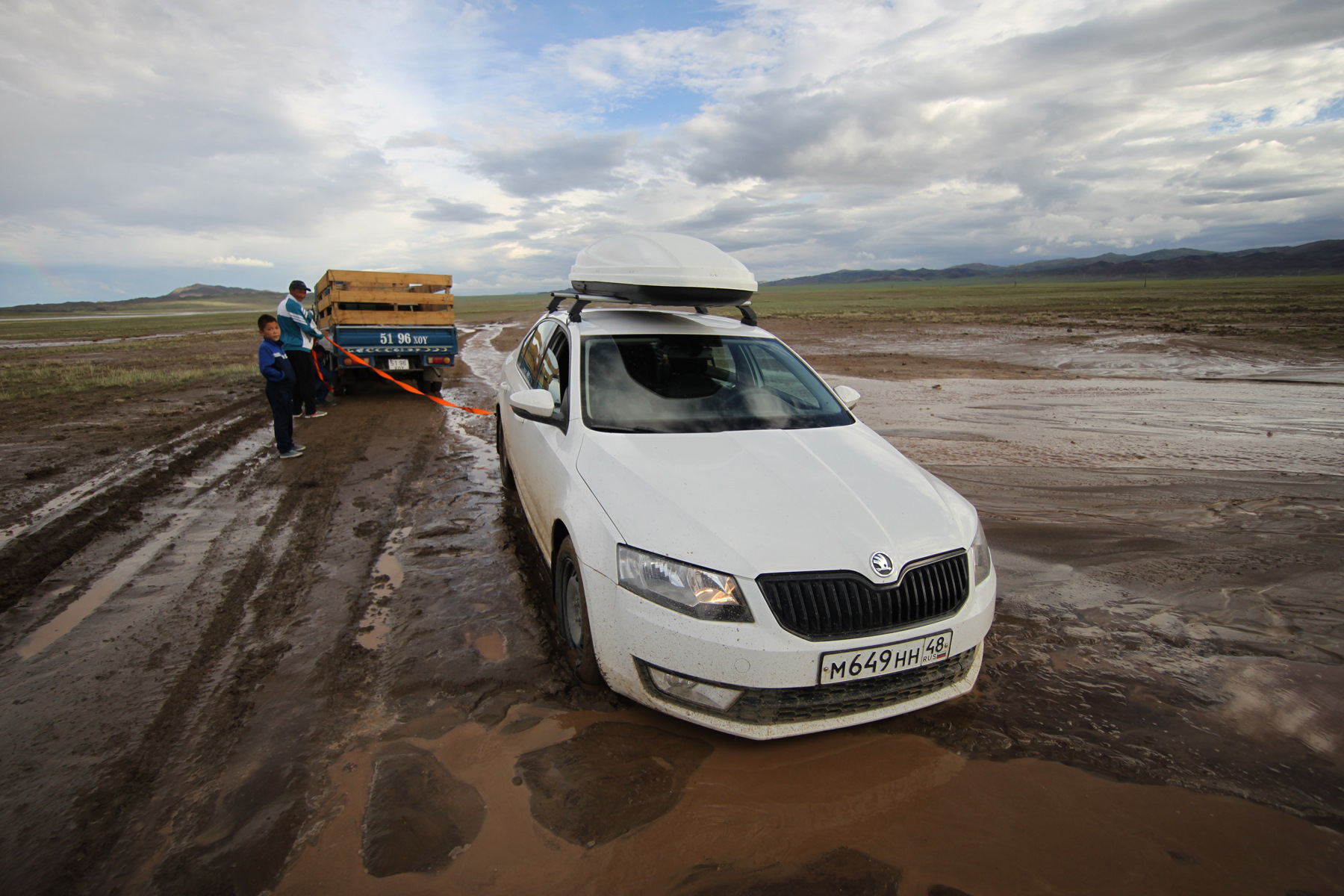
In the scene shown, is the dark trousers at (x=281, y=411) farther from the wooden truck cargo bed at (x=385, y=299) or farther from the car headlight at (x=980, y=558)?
the car headlight at (x=980, y=558)

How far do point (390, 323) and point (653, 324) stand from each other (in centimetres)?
882

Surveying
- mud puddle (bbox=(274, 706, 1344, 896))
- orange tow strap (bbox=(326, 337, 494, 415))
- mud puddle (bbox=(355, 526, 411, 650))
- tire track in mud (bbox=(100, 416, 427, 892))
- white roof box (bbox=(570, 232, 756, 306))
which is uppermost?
white roof box (bbox=(570, 232, 756, 306))

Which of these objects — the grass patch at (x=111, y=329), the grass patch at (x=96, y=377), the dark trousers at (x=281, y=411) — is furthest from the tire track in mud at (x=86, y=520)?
the grass patch at (x=111, y=329)

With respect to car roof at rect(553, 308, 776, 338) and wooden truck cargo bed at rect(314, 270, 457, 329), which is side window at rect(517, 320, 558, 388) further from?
wooden truck cargo bed at rect(314, 270, 457, 329)

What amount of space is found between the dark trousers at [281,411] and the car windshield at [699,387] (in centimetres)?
491

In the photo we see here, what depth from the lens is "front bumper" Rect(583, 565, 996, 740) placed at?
2.25 m

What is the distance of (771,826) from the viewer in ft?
7.07

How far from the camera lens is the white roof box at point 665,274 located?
3.68 meters

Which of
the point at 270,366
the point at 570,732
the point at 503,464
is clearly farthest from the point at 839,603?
the point at 270,366

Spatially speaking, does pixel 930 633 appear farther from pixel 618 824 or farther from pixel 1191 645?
pixel 1191 645

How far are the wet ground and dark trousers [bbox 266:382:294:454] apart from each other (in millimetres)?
1854

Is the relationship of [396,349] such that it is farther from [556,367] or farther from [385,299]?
[556,367]

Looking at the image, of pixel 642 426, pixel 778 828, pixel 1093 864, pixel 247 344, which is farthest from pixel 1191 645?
pixel 247 344

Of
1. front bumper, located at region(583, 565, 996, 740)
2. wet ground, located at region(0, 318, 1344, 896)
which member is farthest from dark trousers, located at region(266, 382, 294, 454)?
front bumper, located at region(583, 565, 996, 740)
